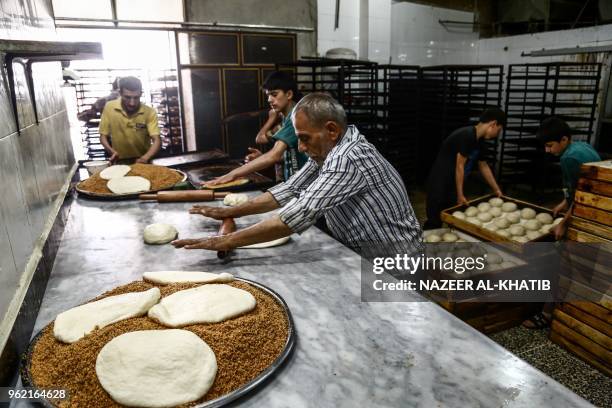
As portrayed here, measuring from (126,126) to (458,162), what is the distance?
11.7 ft

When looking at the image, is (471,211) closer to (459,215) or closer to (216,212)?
(459,215)

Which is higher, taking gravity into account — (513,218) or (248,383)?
(248,383)

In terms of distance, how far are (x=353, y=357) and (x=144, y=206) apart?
1.91m

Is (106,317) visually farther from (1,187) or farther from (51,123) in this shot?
(51,123)

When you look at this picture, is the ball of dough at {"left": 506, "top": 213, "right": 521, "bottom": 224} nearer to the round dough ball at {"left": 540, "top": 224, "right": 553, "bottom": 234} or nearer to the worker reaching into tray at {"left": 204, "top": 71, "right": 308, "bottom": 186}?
the round dough ball at {"left": 540, "top": 224, "right": 553, "bottom": 234}

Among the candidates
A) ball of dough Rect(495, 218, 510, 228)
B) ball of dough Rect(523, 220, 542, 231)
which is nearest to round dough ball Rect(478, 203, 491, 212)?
ball of dough Rect(495, 218, 510, 228)

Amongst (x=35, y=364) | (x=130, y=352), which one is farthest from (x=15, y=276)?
A: (x=130, y=352)

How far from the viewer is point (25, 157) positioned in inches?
66.3

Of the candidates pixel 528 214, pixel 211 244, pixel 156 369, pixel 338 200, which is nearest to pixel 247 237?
pixel 211 244

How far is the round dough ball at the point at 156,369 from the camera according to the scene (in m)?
0.95

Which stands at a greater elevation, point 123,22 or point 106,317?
point 123,22

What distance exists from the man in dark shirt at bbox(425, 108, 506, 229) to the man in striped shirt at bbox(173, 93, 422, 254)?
7.82 ft

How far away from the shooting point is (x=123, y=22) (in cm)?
591

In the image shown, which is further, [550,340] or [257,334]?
[550,340]
